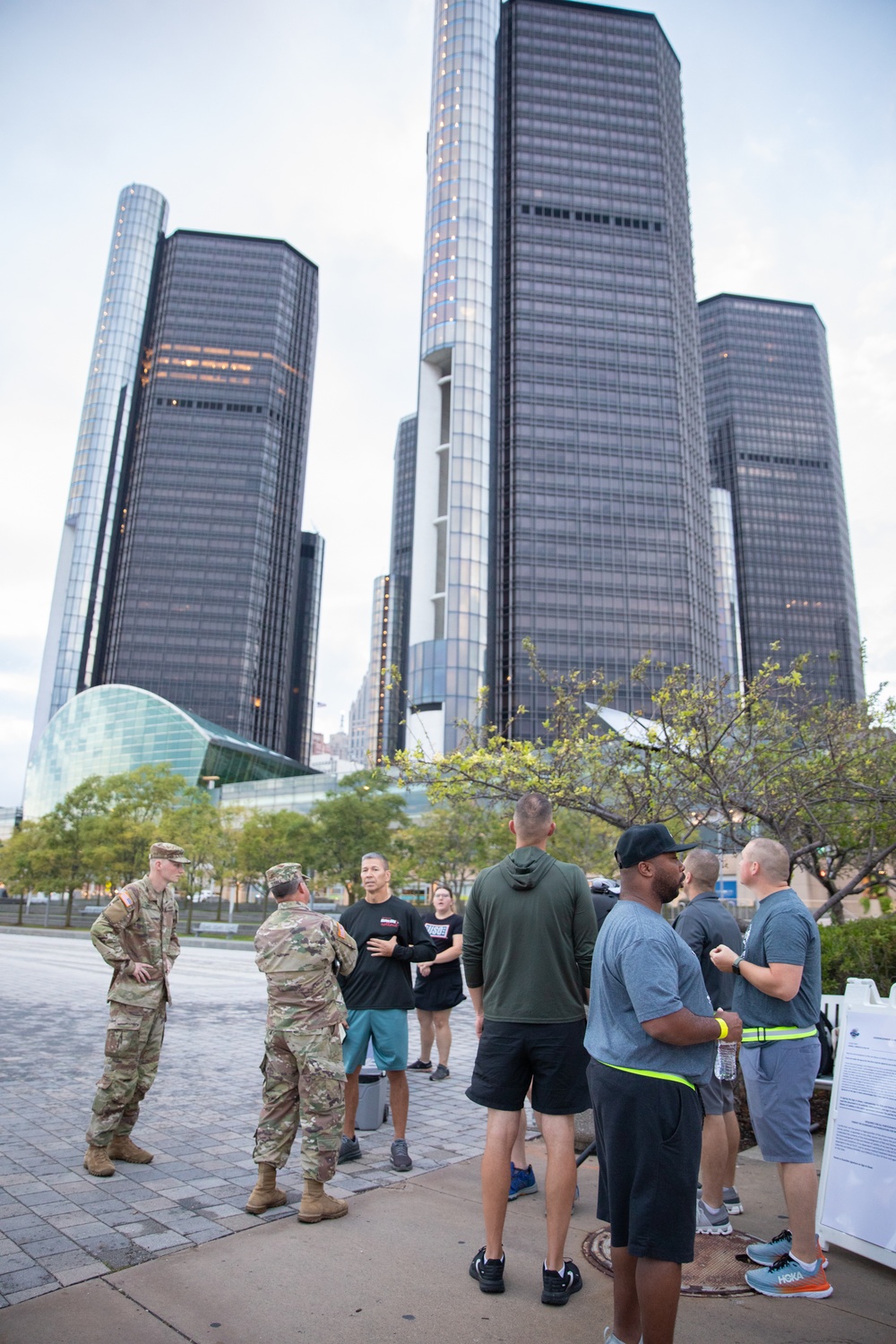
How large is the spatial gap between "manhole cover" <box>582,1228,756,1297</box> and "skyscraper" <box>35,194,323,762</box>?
128 metres

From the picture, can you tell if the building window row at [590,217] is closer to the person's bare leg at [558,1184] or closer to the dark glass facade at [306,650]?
the dark glass facade at [306,650]

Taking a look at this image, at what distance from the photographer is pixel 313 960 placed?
4.49 metres

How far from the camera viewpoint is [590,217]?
10631 centimetres

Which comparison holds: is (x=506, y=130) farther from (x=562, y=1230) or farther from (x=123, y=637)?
(x=562, y=1230)

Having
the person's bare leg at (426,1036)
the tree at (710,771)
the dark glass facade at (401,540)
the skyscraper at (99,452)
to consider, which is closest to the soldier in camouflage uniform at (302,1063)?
the person's bare leg at (426,1036)

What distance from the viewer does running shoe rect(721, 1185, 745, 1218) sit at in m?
4.49

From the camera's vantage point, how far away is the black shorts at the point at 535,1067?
3605mm

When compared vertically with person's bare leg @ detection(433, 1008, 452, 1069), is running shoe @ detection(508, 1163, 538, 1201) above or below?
below

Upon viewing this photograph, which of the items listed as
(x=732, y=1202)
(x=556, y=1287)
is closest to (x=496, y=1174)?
(x=556, y=1287)

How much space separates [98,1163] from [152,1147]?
2.15ft

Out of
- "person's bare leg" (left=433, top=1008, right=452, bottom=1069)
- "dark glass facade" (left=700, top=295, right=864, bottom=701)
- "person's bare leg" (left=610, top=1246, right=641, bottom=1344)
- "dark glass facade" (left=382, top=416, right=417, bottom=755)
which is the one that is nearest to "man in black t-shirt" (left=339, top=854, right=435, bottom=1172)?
"person's bare leg" (left=610, top=1246, right=641, bottom=1344)

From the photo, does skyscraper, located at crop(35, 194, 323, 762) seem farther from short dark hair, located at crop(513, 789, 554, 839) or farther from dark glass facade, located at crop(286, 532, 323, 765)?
short dark hair, located at crop(513, 789, 554, 839)

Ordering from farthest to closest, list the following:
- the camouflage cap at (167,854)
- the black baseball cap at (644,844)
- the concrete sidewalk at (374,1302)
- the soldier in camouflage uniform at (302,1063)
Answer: the camouflage cap at (167,854)
the soldier in camouflage uniform at (302,1063)
the concrete sidewalk at (374,1302)
the black baseball cap at (644,844)

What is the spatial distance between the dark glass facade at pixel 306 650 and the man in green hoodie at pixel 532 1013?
502ft
